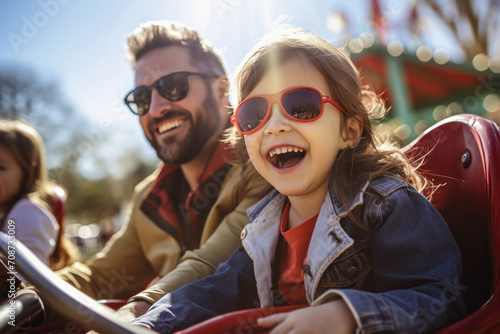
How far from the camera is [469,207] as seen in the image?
3.80 ft

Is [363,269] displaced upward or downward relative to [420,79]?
downward

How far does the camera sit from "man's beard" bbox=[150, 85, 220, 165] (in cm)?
204

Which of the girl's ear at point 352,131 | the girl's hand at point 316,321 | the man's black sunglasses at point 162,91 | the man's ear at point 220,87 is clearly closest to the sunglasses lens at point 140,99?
the man's black sunglasses at point 162,91

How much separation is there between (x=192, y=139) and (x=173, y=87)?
28 cm

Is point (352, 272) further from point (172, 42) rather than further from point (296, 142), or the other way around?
point (172, 42)

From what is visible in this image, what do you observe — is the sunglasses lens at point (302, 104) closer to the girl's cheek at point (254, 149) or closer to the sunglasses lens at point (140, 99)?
the girl's cheek at point (254, 149)

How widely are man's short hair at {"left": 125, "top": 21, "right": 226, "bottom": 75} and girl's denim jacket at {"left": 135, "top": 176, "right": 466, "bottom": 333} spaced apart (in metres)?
1.05

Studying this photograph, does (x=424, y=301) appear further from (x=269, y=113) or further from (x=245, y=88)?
(x=245, y=88)

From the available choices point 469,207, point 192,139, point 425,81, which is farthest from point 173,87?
point 425,81

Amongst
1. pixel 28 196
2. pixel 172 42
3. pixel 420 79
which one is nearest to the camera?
pixel 172 42

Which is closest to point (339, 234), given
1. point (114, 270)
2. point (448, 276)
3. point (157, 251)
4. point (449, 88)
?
point (448, 276)

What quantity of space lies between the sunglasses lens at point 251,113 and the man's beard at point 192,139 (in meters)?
0.75

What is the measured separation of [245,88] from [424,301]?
872 mm

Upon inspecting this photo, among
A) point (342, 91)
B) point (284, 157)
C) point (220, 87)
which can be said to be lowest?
point (284, 157)
